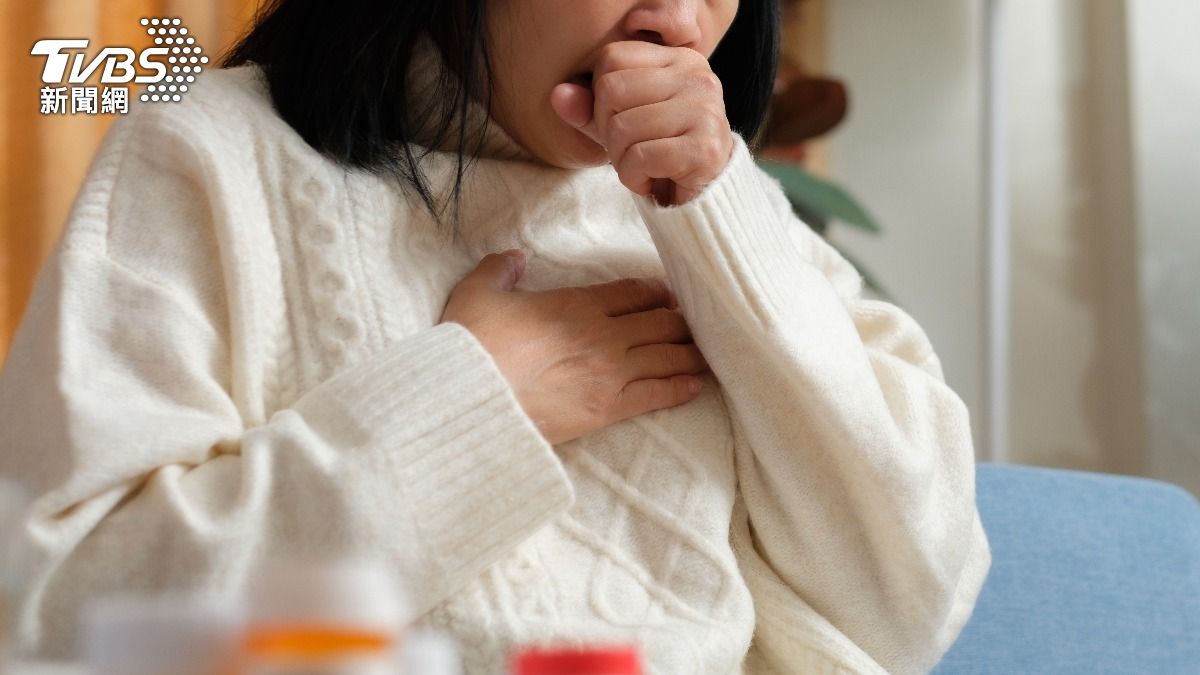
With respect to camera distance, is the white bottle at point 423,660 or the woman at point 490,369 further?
the woman at point 490,369

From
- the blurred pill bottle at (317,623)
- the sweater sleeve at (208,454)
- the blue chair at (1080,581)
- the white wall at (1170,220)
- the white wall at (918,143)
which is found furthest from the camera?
the white wall at (918,143)

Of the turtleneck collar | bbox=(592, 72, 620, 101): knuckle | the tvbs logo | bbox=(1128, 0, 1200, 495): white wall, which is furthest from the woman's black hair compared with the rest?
bbox=(1128, 0, 1200, 495): white wall

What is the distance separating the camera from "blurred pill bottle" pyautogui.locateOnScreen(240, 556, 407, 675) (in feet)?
0.97

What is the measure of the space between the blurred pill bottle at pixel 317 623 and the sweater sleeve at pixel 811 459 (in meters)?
0.58

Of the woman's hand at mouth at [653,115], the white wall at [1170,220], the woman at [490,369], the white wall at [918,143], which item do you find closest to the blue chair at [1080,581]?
the woman at [490,369]

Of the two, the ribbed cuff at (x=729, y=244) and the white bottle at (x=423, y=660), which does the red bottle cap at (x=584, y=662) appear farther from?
the ribbed cuff at (x=729, y=244)

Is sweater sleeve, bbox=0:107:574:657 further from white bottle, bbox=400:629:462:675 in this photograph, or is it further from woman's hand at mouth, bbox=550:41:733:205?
white bottle, bbox=400:629:462:675

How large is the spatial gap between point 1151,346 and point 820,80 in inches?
37.0

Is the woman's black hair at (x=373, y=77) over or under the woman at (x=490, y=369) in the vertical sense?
over

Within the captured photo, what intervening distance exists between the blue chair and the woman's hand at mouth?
53cm

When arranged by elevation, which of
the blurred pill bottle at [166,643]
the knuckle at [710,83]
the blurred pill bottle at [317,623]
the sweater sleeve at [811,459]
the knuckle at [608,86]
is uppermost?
the blurred pill bottle at [317,623]

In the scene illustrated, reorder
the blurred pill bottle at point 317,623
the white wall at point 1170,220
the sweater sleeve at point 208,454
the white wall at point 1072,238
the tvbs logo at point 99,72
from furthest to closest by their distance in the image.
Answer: the white wall at point 1072,238
the white wall at point 1170,220
the tvbs logo at point 99,72
the sweater sleeve at point 208,454
the blurred pill bottle at point 317,623

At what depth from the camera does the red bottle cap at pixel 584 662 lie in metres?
0.32

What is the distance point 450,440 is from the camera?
Result: 2.40 feet
